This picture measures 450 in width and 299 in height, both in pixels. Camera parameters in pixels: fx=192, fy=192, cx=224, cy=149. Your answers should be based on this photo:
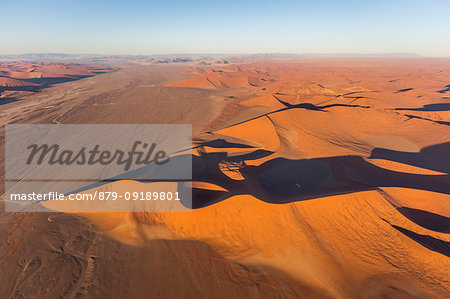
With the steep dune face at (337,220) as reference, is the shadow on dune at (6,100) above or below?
above

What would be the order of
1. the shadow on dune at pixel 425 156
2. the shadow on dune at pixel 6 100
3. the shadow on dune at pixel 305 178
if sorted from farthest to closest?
the shadow on dune at pixel 6 100, the shadow on dune at pixel 425 156, the shadow on dune at pixel 305 178

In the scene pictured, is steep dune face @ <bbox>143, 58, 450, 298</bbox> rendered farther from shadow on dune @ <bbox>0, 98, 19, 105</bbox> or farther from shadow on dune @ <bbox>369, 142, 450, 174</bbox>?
shadow on dune @ <bbox>0, 98, 19, 105</bbox>

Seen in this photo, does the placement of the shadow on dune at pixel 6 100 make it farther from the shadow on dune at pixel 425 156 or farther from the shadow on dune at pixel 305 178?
the shadow on dune at pixel 425 156

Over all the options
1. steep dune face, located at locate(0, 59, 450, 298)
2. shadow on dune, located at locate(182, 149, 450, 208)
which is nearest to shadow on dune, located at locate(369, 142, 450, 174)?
steep dune face, located at locate(0, 59, 450, 298)

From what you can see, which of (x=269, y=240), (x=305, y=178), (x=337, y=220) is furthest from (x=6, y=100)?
(x=337, y=220)

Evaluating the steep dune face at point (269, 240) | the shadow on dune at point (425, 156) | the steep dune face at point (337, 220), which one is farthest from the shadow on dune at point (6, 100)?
the shadow on dune at point (425, 156)

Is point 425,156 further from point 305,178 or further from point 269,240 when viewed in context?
point 269,240

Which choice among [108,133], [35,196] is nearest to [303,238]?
[35,196]

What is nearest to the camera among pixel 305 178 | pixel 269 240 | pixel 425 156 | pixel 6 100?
pixel 269 240

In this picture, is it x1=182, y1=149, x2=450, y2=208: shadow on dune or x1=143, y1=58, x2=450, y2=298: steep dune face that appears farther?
x1=182, y1=149, x2=450, y2=208: shadow on dune

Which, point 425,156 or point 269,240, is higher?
point 425,156

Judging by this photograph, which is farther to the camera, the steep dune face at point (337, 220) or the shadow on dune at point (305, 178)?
the shadow on dune at point (305, 178)
